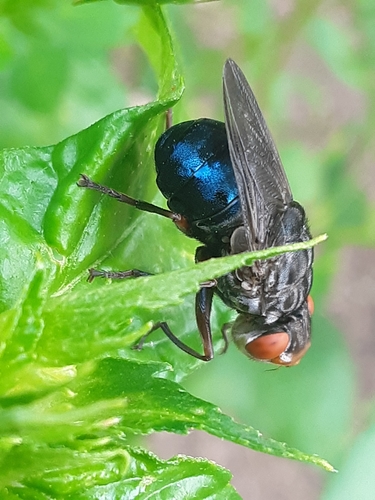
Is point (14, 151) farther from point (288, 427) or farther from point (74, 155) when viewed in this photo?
point (288, 427)

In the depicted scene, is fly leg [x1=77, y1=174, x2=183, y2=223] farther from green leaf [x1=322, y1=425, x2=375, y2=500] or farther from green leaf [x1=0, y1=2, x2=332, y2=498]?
green leaf [x1=322, y1=425, x2=375, y2=500]

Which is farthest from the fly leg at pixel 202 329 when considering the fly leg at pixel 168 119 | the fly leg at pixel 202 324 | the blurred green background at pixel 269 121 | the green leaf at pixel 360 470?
the green leaf at pixel 360 470

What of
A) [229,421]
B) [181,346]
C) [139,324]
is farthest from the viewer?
[181,346]

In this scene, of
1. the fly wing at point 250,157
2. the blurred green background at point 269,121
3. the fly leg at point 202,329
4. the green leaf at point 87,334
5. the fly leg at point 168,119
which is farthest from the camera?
the blurred green background at point 269,121

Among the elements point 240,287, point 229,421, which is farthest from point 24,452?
point 240,287

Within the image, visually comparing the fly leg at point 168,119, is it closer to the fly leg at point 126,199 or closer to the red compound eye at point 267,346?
the fly leg at point 126,199

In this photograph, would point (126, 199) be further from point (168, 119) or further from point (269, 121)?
point (269, 121)
